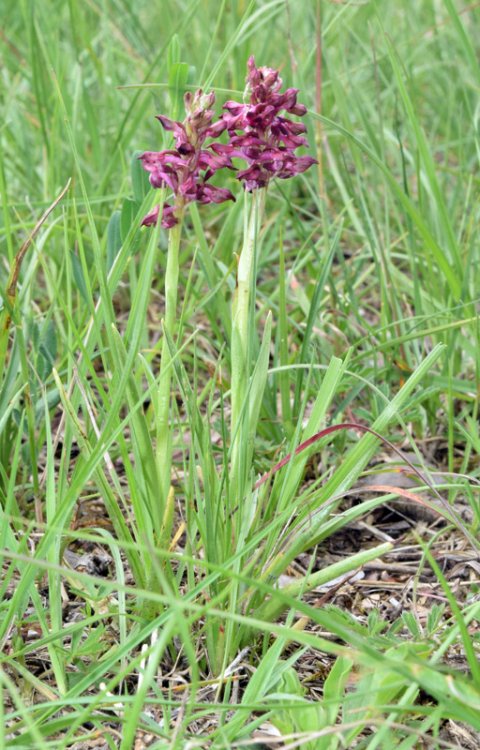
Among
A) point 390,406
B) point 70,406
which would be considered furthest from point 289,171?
point 70,406

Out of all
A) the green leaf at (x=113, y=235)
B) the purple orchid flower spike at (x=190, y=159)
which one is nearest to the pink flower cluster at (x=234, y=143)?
the purple orchid flower spike at (x=190, y=159)

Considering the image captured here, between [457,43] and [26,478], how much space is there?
2614 mm

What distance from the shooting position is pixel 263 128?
53.6 inches

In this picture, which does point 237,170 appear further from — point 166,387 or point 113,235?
point 113,235

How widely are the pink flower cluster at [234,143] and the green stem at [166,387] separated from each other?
5cm

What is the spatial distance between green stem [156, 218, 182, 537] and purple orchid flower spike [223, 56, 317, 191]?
15 centimetres

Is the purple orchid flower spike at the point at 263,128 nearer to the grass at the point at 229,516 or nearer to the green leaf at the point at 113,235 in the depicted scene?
the grass at the point at 229,516

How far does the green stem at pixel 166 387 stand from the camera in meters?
1.38

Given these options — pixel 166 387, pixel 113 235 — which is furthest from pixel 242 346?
pixel 113 235

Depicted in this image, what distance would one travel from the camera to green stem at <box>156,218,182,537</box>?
138cm

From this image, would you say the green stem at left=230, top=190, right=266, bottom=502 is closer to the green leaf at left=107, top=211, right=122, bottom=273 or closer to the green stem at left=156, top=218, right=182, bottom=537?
the green stem at left=156, top=218, right=182, bottom=537

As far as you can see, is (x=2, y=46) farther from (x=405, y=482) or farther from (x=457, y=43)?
(x=405, y=482)

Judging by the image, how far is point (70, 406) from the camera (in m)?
1.40

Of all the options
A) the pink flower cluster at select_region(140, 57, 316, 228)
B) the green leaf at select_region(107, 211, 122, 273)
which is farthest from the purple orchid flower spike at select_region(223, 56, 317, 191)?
the green leaf at select_region(107, 211, 122, 273)
